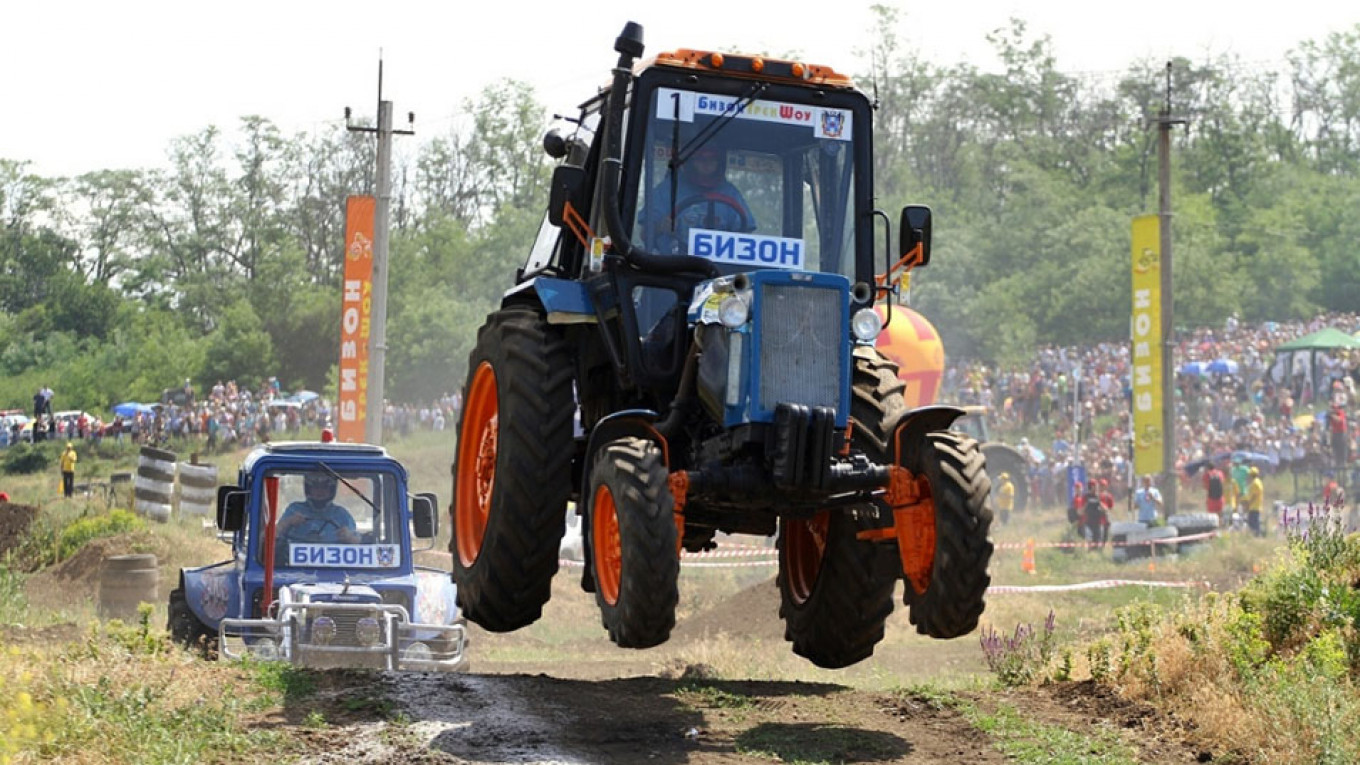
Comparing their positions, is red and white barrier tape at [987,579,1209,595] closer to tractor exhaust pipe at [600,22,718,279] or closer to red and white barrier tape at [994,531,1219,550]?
red and white barrier tape at [994,531,1219,550]

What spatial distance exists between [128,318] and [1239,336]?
37.5 m

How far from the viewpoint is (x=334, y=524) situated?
573 inches

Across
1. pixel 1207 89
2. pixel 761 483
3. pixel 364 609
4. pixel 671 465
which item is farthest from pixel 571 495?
pixel 1207 89

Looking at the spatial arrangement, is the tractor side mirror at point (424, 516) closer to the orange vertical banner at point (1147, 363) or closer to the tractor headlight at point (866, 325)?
the tractor headlight at point (866, 325)

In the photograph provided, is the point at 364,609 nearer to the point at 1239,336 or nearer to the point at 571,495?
the point at 571,495

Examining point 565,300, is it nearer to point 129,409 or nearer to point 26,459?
point 26,459

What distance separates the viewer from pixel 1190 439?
131 feet

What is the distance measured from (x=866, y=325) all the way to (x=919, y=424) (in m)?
0.57

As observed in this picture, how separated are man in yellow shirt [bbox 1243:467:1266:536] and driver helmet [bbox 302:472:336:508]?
2136cm

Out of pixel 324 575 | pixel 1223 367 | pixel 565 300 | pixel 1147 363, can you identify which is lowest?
pixel 324 575

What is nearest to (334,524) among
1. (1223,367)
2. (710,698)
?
(710,698)

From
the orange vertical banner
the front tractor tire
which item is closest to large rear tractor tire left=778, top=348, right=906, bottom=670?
the front tractor tire

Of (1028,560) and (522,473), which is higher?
(522,473)

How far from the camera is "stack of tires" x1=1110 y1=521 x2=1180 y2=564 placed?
29469mm
